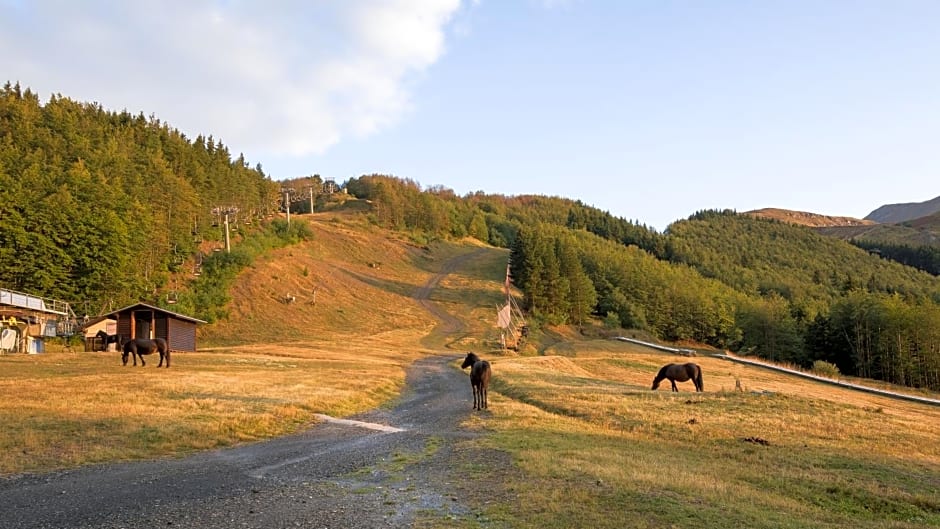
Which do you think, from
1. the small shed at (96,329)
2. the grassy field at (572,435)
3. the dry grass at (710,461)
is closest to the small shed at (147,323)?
the small shed at (96,329)

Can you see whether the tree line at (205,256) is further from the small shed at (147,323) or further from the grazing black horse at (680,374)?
the grazing black horse at (680,374)

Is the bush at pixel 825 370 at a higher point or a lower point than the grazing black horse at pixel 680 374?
lower

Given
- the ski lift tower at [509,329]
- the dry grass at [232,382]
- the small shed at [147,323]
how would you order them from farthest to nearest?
the ski lift tower at [509,329] < the small shed at [147,323] < the dry grass at [232,382]

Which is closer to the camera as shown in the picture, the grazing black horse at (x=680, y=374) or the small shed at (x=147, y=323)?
the grazing black horse at (x=680, y=374)

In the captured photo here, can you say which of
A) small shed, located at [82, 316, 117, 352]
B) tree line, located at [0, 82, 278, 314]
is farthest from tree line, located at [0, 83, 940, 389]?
small shed, located at [82, 316, 117, 352]

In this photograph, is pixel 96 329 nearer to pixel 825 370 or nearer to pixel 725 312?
pixel 825 370

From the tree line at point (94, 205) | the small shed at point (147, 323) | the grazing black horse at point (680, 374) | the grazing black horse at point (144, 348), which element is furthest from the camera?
the tree line at point (94, 205)

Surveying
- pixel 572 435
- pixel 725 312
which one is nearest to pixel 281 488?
pixel 572 435

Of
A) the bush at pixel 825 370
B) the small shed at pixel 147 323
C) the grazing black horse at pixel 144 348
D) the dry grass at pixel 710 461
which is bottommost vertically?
the bush at pixel 825 370

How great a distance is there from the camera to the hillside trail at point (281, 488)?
32.1 feet

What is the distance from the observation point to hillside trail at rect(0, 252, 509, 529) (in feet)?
32.1

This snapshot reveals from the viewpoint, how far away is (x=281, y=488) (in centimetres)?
1199

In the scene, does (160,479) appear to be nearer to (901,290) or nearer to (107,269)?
(107,269)

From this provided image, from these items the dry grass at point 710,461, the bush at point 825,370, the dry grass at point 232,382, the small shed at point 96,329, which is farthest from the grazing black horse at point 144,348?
the bush at point 825,370
